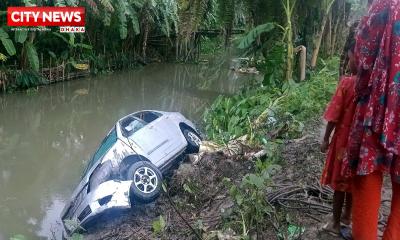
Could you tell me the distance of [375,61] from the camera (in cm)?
244

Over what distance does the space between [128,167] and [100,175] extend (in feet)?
1.27

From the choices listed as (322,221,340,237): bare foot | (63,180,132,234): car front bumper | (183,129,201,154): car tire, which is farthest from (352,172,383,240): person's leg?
(183,129,201,154): car tire

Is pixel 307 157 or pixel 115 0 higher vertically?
pixel 115 0

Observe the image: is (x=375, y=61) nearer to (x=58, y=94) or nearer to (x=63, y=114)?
(x=63, y=114)

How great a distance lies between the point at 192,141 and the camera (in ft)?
24.6

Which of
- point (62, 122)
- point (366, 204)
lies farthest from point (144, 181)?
point (62, 122)

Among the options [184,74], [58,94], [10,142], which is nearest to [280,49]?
[10,142]

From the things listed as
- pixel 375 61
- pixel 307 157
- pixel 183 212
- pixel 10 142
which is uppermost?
pixel 375 61

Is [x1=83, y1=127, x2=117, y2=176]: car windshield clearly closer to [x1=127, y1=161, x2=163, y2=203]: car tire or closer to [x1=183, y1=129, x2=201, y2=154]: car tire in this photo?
[x1=127, y1=161, x2=163, y2=203]: car tire

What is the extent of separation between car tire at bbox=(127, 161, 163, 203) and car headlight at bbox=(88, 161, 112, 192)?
29cm

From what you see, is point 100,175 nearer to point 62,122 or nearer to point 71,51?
point 62,122

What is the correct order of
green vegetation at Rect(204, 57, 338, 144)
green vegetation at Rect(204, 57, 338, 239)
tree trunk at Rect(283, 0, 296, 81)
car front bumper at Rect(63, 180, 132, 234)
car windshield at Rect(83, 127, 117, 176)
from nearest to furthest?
1. green vegetation at Rect(204, 57, 338, 239)
2. car front bumper at Rect(63, 180, 132, 234)
3. car windshield at Rect(83, 127, 117, 176)
4. green vegetation at Rect(204, 57, 338, 144)
5. tree trunk at Rect(283, 0, 296, 81)

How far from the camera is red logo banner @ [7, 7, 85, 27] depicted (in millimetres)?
12820

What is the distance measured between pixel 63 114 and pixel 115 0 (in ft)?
16.3
